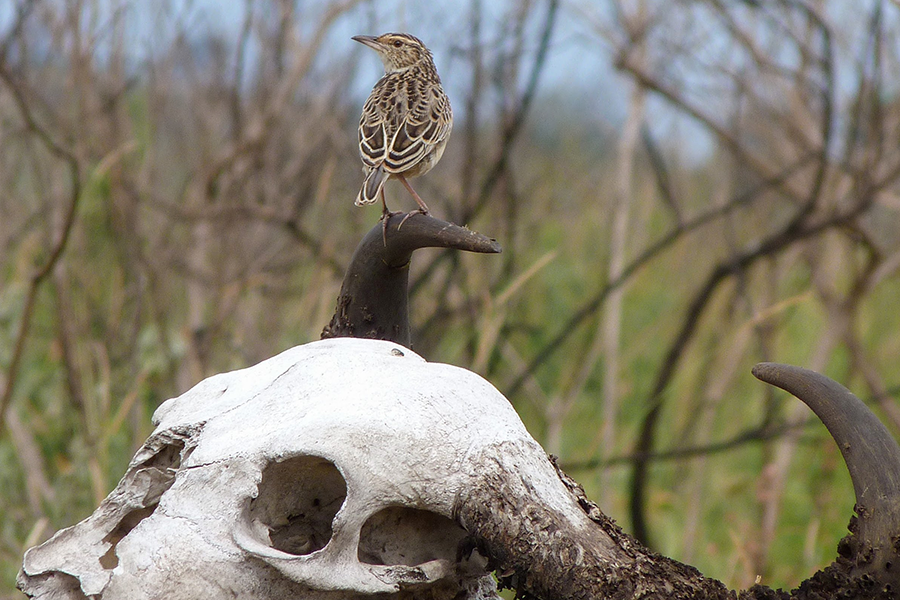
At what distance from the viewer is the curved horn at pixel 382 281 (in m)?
1.36

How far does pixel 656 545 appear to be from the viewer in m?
3.65

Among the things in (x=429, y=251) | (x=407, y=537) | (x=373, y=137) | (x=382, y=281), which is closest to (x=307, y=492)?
(x=407, y=537)

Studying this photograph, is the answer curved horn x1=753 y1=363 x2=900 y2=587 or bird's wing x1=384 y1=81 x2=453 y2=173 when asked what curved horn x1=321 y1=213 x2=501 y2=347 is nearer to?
bird's wing x1=384 y1=81 x2=453 y2=173

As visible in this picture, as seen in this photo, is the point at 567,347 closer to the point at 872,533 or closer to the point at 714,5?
the point at 714,5

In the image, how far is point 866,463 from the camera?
3.41 feet

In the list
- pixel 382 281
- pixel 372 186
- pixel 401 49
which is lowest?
pixel 382 281

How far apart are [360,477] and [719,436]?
4061 mm

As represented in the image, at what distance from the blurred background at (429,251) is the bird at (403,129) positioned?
3.34 feet

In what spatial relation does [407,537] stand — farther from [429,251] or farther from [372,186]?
[429,251]

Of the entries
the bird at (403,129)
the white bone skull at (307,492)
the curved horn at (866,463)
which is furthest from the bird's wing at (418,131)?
the curved horn at (866,463)

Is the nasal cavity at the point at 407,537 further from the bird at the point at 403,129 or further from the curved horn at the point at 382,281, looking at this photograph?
the bird at the point at 403,129

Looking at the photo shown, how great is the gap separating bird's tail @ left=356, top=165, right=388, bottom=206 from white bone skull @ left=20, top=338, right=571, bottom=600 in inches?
12.1

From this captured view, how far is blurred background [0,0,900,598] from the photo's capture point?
313cm

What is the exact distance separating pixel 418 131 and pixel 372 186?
14cm
